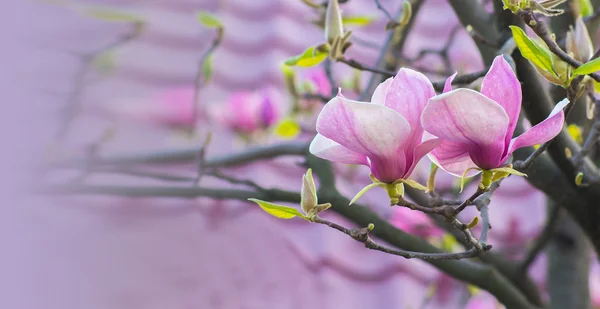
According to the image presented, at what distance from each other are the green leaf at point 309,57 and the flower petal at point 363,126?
171 millimetres

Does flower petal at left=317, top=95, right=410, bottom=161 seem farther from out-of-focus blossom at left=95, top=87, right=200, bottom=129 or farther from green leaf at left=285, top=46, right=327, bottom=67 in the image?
out-of-focus blossom at left=95, top=87, right=200, bottom=129

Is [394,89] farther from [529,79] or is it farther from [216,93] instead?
[216,93]

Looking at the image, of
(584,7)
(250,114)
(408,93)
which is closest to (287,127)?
(250,114)

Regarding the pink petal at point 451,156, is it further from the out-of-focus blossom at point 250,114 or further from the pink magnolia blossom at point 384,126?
the out-of-focus blossom at point 250,114

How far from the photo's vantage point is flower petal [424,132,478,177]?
36 cm

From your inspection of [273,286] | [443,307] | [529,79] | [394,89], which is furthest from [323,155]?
[443,307]

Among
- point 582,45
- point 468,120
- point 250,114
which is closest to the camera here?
point 468,120

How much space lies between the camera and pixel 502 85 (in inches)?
13.2

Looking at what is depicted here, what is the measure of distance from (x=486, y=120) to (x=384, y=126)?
5cm

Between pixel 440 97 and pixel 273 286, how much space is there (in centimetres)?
102

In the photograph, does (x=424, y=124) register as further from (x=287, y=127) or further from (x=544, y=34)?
(x=287, y=127)

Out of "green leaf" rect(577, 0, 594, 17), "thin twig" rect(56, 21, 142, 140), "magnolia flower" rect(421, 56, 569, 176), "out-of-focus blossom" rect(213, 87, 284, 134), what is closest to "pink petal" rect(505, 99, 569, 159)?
"magnolia flower" rect(421, 56, 569, 176)

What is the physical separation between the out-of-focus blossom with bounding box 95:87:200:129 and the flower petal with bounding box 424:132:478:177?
74cm

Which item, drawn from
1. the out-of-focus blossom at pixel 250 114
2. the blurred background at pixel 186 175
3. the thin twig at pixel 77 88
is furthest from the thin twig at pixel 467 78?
the out-of-focus blossom at pixel 250 114
